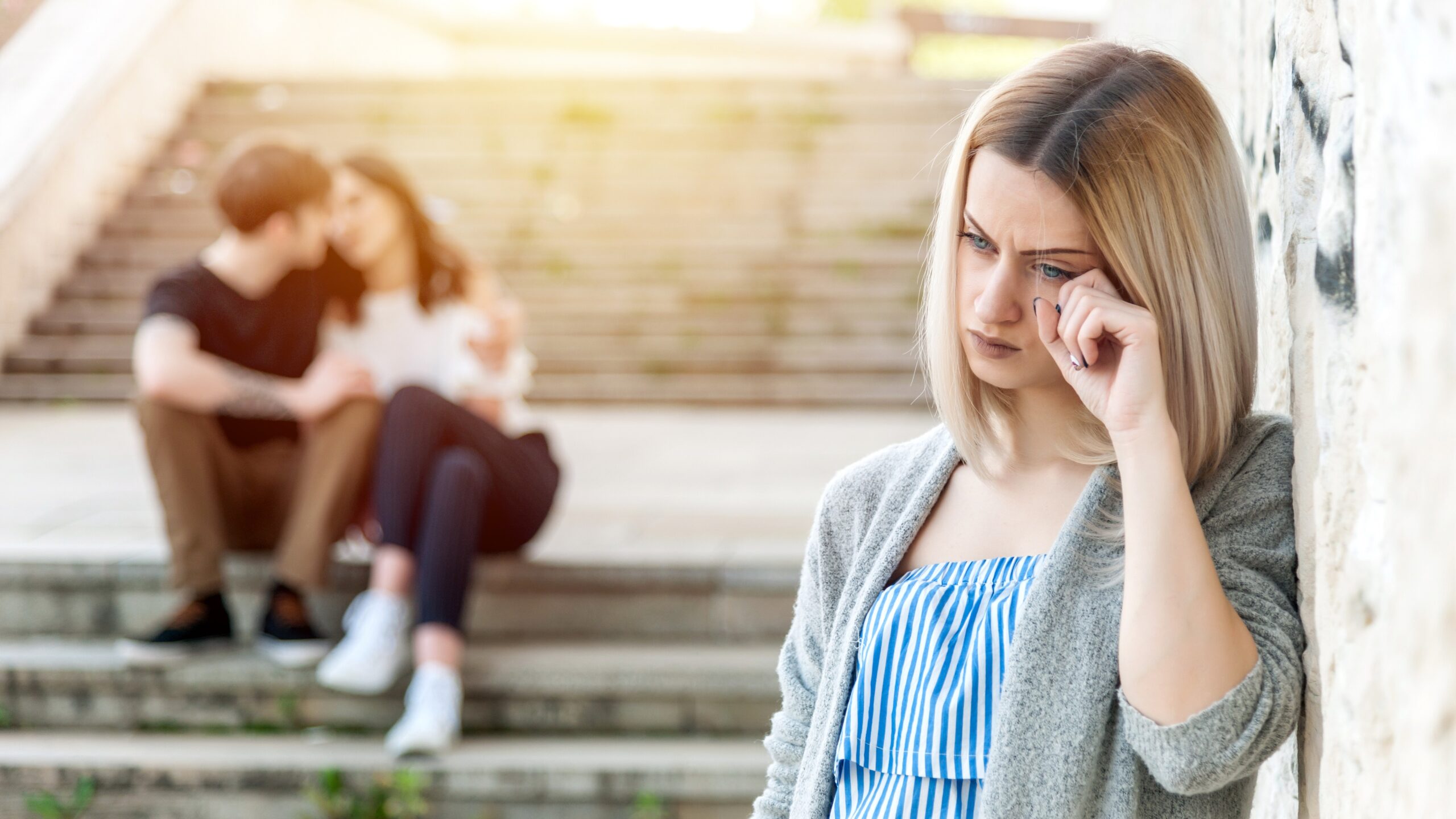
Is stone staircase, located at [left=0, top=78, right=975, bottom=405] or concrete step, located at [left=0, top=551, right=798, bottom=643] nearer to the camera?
concrete step, located at [left=0, top=551, right=798, bottom=643]

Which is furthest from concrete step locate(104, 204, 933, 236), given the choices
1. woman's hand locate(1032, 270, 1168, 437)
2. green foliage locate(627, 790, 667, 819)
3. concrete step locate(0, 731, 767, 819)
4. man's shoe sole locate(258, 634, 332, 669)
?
woman's hand locate(1032, 270, 1168, 437)

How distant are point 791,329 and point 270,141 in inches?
151

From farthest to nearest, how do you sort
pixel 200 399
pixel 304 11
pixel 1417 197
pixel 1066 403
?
Result: pixel 304 11, pixel 200 399, pixel 1066 403, pixel 1417 197

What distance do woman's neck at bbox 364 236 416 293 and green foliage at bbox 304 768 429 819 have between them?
1389 millimetres

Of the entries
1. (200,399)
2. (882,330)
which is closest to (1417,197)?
(200,399)

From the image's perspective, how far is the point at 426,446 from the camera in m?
3.19

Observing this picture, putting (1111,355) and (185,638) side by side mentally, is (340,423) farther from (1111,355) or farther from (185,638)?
(1111,355)

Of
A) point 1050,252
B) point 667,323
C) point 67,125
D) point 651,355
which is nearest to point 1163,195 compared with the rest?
point 1050,252

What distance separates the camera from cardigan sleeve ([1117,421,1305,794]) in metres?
1.03

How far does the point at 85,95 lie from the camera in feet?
24.0

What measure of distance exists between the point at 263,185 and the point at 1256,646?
3.04 metres

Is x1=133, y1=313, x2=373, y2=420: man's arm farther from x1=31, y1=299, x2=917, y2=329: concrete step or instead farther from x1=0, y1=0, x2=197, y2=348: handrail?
x1=0, y1=0, x2=197, y2=348: handrail

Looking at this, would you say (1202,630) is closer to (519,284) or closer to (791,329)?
(791,329)

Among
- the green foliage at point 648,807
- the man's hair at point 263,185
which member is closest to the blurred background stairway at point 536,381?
the green foliage at point 648,807
